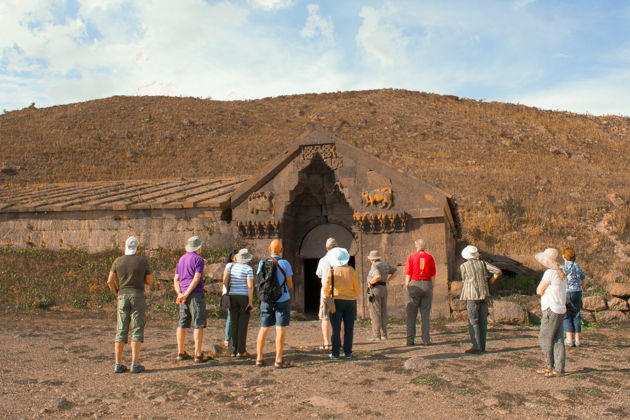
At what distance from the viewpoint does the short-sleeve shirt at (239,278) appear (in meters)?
7.80

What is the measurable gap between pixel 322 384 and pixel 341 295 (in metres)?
1.57

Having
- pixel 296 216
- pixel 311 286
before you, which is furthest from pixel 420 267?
pixel 311 286

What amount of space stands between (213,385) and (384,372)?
225cm

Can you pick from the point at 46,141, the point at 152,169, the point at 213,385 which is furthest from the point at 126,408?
the point at 46,141

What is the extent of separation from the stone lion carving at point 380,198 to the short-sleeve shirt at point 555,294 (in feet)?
19.8

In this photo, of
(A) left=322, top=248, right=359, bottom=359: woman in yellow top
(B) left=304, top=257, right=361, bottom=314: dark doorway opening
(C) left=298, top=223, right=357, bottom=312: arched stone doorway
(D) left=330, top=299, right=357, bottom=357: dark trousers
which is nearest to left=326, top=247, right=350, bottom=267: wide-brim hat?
(A) left=322, top=248, right=359, bottom=359: woman in yellow top

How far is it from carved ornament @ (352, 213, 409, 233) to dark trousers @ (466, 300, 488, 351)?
4.44 m

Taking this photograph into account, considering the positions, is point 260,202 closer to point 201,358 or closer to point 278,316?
point 201,358

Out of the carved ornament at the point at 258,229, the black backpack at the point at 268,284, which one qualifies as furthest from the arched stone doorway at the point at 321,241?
the black backpack at the point at 268,284

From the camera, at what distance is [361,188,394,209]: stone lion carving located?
12.5 m

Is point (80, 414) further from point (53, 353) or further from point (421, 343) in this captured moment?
point (421, 343)

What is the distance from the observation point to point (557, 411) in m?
5.57

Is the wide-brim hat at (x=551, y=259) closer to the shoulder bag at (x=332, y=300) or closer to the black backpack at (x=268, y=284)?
the shoulder bag at (x=332, y=300)

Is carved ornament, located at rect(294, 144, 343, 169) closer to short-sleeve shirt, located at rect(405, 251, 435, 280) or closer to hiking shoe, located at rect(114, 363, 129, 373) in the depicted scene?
short-sleeve shirt, located at rect(405, 251, 435, 280)
